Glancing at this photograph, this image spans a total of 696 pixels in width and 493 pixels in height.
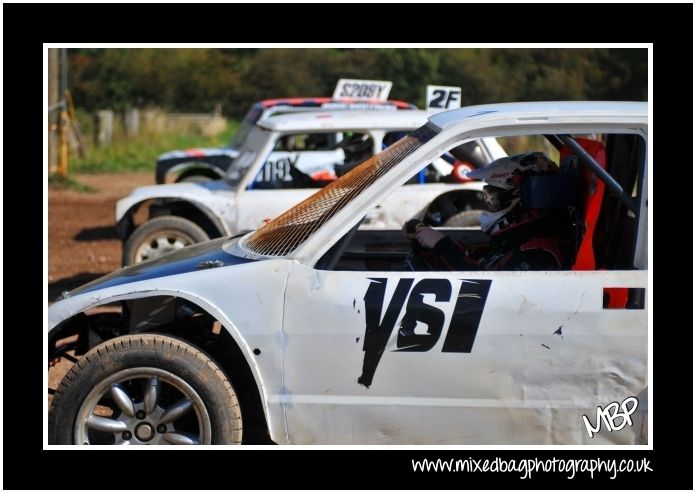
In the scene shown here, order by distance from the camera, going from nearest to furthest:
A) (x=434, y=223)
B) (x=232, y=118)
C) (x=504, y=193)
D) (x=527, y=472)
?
(x=527, y=472)
(x=504, y=193)
(x=434, y=223)
(x=232, y=118)

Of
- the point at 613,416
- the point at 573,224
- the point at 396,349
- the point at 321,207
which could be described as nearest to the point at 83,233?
the point at 321,207

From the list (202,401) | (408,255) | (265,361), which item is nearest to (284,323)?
(265,361)

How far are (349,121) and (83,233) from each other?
598 centimetres

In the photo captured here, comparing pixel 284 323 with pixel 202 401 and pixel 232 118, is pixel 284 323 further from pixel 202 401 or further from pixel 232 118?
pixel 232 118

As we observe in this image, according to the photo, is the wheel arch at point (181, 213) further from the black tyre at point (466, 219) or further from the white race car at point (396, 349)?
the white race car at point (396, 349)

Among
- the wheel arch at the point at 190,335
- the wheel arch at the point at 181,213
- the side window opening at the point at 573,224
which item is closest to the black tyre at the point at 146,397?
the wheel arch at the point at 190,335

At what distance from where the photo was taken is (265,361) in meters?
4.06

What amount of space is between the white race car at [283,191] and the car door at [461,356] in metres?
4.87

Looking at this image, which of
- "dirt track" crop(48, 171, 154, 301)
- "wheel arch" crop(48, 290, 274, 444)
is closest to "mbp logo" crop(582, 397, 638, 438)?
"wheel arch" crop(48, 290, 274, 444)

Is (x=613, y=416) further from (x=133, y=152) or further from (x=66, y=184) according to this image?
(x=133, y=152)

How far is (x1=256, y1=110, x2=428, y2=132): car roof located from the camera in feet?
30.8

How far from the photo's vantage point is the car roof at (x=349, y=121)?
30.8 ft

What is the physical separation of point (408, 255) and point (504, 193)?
0.64 meters

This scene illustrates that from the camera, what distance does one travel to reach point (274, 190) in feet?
30.3
